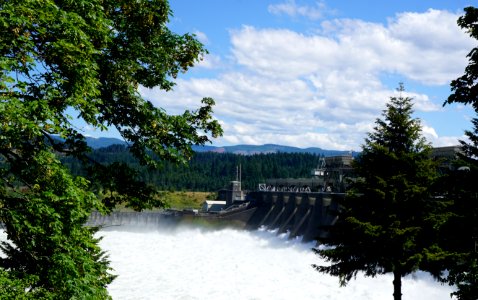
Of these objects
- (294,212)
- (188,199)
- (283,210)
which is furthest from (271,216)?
(188,199)

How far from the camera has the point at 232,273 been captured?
47.6 m

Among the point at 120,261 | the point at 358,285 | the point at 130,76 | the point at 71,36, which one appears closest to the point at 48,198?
the point at 71,36

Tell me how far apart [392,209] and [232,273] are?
3050 centimetres

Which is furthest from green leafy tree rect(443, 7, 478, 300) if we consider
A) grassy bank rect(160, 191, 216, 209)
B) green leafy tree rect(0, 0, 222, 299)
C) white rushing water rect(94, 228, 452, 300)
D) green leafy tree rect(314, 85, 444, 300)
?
grassy bank rect(160, 191, 216, 209)

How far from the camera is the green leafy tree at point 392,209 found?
61.3 feet

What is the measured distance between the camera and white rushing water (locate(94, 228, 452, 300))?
3672 cm

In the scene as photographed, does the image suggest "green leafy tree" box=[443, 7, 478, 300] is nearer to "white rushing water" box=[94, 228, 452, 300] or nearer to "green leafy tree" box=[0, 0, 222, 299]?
"green leafy tree" box=[0, 0, 222, 299]

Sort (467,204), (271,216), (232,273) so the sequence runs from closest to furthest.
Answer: (467,204), (232,273), (271,216)

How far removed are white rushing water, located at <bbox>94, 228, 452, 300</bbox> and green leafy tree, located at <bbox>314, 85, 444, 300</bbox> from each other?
10.2 metres

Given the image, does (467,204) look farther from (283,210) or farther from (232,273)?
(283,210)

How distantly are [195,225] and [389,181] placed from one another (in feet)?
211

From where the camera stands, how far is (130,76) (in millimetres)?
10961

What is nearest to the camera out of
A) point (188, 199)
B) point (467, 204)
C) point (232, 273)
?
point (467, 204)

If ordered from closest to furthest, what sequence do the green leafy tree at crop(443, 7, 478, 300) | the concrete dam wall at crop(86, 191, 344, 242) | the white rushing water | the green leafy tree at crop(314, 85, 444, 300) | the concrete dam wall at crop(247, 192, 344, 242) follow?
the green leafy tree at crop(443, 7, 478, 300), the green leafy tree at crop(314, 85, 444, 300), the white rushing water, the concrete dam wall at crop(247, 192, 344, 242), the concrete dam wall at crop(86, 191, 344, 242)
